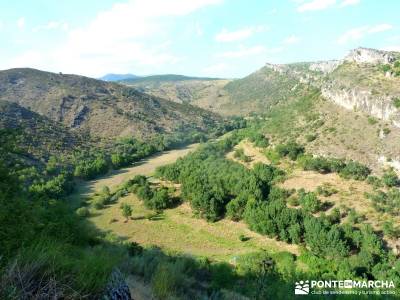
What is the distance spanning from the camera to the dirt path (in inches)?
2096

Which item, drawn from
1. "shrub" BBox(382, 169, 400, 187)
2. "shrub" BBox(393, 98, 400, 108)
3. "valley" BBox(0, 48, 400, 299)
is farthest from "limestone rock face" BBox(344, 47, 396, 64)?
"shrub" BBox(382, 169, 400, 187)

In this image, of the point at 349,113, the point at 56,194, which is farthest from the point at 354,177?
the point at 56,194

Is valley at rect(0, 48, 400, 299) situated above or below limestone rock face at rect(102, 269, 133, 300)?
below

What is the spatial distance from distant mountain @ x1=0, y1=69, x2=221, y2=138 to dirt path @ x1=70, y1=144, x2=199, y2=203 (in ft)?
64.3

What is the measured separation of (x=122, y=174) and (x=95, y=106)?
142 ft

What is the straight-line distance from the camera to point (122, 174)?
6128cm

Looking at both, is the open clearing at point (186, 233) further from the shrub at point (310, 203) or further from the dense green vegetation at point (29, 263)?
the dense green vegetation at point (29, 263)

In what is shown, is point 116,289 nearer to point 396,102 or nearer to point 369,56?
point 396,102

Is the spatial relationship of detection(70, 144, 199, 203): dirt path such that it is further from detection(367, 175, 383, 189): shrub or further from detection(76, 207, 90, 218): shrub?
detection(367, 175, 383, 189): shrub

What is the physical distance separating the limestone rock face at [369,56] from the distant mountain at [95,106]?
45273 mm

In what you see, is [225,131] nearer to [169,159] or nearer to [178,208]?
[169,159]

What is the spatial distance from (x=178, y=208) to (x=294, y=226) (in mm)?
15261

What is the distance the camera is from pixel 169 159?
69.7 meters

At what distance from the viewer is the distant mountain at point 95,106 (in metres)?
92.1
